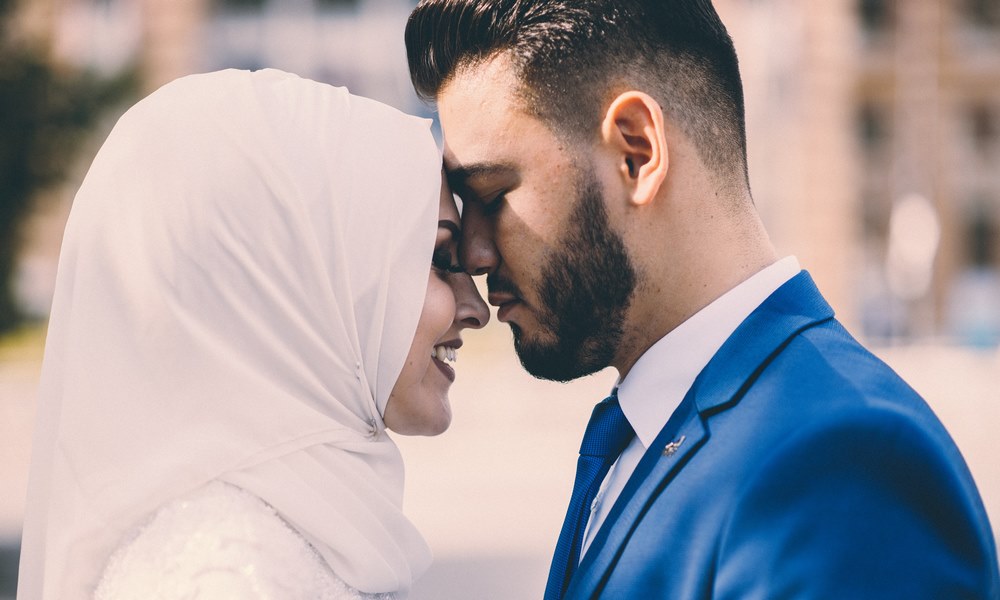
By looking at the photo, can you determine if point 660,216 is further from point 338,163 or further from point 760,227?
point 338,163

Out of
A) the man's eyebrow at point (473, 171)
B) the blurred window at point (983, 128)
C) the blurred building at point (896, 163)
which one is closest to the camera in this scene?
the man's eyebrow at point (473, 171)

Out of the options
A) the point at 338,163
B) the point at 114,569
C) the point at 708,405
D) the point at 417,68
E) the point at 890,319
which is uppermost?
the point at 417,68

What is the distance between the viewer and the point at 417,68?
7.86 ft

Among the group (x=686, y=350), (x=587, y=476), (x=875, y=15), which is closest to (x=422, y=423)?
(x=587, y=476)

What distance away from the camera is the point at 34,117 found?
A: 673 centimetres

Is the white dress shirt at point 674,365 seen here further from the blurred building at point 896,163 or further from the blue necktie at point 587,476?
the blurred building at point 896,163

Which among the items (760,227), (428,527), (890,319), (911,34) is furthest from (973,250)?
(760,227)

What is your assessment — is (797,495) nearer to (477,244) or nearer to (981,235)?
(477,244)

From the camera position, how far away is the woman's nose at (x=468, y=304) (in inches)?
93.3

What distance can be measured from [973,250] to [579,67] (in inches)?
1289

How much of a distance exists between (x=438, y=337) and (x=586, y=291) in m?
0.37

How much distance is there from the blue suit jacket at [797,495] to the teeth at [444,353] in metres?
0.62

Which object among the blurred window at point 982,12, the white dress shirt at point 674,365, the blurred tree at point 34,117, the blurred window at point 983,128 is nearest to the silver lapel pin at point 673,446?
the white dress shirt at point 674,365

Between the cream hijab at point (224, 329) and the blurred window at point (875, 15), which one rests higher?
the blurred window at point (875, 15)
